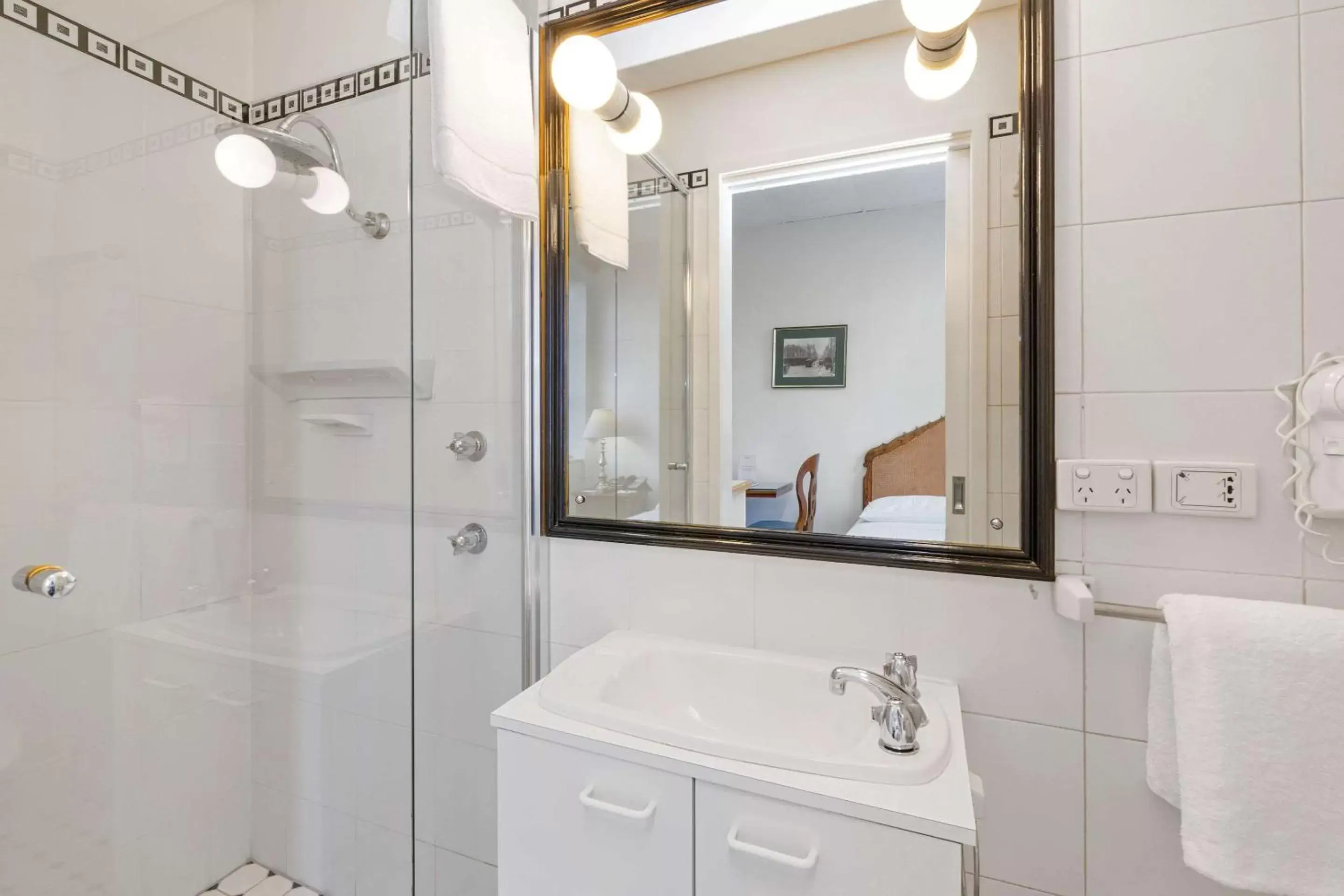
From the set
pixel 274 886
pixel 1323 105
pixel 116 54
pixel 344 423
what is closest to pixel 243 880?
pixel 274 886

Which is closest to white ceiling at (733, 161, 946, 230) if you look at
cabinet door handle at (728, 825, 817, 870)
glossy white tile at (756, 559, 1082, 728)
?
glossy white tile at (756, 559, 1082, 728)

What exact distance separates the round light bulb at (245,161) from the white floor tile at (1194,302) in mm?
1509

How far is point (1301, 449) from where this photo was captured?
2.78 ft

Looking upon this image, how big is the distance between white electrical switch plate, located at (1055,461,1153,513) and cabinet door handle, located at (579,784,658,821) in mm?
778

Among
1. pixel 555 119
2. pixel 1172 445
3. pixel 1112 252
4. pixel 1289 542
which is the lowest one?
pixel 1289 542

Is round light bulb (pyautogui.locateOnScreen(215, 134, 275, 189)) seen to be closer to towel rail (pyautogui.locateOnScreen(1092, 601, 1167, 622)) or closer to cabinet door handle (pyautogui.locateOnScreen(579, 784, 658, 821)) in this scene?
cabinet door handle (pyautogui.locateOnScreen(579, 784, 658, 821))

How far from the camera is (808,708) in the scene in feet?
3.43

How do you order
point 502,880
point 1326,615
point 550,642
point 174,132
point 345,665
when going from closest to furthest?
point 1326,615 < point 502,880 < point 174,132 < point 345,665 < point 550,642

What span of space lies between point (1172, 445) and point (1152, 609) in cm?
25

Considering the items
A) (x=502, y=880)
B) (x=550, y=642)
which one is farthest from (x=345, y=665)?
(x=502, y=880)

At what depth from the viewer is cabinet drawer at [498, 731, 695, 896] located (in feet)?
2.65

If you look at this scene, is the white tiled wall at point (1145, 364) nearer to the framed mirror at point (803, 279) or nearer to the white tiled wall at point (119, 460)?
the framed mirror at point (803, 279)

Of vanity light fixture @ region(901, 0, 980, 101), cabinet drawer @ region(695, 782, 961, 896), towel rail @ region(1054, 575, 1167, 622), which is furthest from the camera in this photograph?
vanity light fixture @ region(901, 0, 980, 101)

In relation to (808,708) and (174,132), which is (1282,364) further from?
(174,132)
